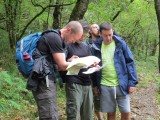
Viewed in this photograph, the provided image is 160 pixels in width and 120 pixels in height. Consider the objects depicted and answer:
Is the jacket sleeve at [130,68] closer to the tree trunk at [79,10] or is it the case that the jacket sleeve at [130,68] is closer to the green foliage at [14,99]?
the green foliage at [14,99]

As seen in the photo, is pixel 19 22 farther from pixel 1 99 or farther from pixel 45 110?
pixel 45 110

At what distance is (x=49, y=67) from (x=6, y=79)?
3535 millimetres

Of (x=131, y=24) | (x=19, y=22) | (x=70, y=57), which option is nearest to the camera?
(x=70, y=57)

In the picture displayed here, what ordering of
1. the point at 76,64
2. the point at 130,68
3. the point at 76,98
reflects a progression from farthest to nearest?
1. the point at 130,68
2. the point at 76,98
3. the point at 76,64

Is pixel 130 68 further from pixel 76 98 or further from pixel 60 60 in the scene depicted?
pixel 60 60

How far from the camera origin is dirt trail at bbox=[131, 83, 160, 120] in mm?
7871

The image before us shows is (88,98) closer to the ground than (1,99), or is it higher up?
higher up

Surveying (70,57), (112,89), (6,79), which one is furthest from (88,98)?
(6,79)

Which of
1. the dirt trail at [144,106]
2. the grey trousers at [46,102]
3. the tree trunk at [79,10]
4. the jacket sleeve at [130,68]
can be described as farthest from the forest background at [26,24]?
the grey trousers at [46,102]

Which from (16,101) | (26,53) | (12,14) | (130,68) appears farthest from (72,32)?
(12,14)

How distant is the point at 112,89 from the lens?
16.8ft

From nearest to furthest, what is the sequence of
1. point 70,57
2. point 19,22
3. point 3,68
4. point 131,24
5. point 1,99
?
1. point 70,57
2. point 1,99
3. point 3,68
4. point 19,22
5. point 131,24

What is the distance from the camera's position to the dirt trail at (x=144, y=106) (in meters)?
7.87

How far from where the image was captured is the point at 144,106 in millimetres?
9078
